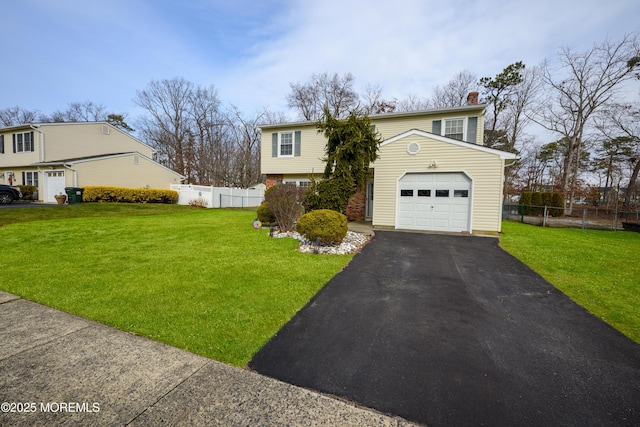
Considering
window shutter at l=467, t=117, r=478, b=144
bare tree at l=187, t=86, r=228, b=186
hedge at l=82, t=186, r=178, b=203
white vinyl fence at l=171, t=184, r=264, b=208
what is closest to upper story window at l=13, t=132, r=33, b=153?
hedge at l=82, t=186, r=178, b=203

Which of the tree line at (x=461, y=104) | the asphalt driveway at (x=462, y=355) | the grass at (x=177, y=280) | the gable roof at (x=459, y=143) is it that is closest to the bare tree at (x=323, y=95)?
the tree line at (x=461, y=104)

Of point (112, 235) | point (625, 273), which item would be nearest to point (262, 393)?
point (625, 273)

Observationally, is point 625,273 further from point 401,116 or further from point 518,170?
point 518,170

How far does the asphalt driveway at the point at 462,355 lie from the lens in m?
2.16

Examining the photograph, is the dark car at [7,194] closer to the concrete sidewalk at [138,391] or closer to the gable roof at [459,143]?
the concrete sidewalk at [138,391]

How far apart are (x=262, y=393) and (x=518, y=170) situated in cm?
3581

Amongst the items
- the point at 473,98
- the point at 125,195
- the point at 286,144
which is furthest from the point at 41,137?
the point at 473,98

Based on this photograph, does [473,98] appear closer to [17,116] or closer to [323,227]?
[323,227]

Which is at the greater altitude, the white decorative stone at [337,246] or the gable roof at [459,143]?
the gable roof at [459,143]

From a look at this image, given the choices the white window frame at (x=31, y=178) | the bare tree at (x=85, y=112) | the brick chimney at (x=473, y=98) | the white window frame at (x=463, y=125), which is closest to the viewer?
the white window frame at (x=463, y=125)

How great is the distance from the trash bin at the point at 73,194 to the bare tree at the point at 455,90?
97.5ft

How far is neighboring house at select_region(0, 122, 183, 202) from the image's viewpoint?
18609mm

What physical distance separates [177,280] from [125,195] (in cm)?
1843

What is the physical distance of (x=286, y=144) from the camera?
615 inches
